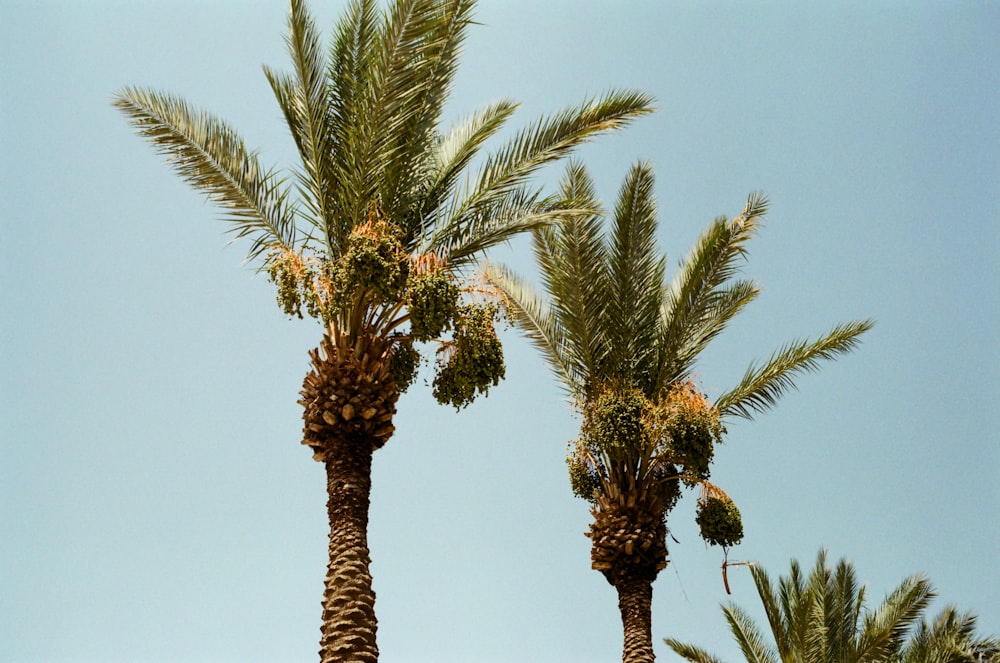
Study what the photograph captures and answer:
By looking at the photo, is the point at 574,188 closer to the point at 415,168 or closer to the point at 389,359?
the point at 415,168

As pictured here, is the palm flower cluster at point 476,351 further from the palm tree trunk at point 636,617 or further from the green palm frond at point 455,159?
the palm tree trunk at point 636,617

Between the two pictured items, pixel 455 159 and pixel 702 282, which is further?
pixel 702 282

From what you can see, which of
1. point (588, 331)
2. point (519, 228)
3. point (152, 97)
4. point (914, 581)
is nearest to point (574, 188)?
point (588, 331)

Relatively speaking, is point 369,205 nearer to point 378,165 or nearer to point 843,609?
point 378,165

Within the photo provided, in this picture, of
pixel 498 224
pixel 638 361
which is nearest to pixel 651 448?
pixel 638 361

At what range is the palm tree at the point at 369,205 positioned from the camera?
11.5m

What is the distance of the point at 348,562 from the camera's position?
1095cm

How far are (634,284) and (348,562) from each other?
7.62 meters

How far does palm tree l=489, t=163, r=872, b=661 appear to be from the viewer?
15422 mm

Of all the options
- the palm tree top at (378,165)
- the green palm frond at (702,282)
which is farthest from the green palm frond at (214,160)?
the green palm frond at (702,282)

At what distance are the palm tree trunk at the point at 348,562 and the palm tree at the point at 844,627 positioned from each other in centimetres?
932

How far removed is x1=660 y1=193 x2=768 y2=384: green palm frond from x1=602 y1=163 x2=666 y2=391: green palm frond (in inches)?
13.5

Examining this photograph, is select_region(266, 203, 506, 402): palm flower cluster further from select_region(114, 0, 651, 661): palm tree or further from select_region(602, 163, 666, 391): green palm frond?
select_region(602, 163, 666, 391): green palm frond

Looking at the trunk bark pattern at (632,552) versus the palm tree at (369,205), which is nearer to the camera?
the palm tree at (369,205)
